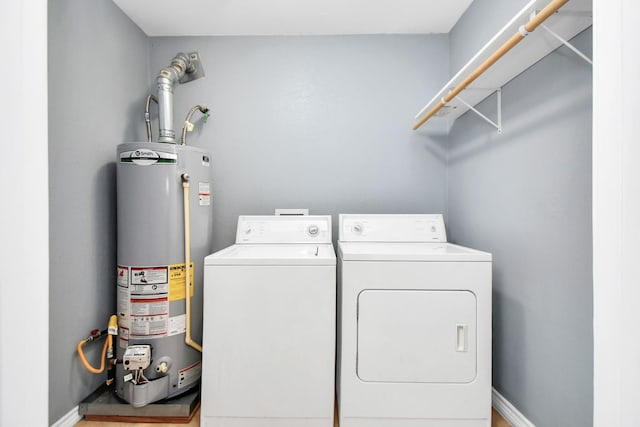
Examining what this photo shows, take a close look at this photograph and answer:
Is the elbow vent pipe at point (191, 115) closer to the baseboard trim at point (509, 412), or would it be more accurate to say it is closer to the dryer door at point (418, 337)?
the dryer door at point (418, 337)

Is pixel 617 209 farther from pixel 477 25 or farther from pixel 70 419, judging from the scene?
pixel 70 419

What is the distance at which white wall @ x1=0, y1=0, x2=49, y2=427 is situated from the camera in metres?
0.66

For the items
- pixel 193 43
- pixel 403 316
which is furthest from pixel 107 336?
pixel 193 43

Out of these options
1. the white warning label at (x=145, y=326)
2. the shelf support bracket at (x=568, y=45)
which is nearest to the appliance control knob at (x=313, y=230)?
the white warning label at (x=145, y=326)

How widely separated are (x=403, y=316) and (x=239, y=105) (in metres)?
1.83

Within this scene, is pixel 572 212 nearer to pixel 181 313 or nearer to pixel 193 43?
pixel 181 313

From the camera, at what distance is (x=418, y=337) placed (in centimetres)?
134

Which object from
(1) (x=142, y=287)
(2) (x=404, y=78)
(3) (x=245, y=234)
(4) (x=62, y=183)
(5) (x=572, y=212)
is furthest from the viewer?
(2) (x=404, y=78)

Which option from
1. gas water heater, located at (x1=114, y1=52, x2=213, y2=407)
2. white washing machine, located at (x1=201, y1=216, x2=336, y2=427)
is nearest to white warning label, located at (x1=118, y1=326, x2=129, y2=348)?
gas water heater, located at (x1=114, y1=52, x2=213, y2=407)

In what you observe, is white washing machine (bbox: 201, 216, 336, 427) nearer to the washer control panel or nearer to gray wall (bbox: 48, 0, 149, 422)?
the washer control panel

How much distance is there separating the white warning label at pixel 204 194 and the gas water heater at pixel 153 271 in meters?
0.08

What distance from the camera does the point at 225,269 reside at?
54.5 inches

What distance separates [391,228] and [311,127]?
0.95m

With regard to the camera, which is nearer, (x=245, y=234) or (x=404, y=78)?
(x=245, y=234)
